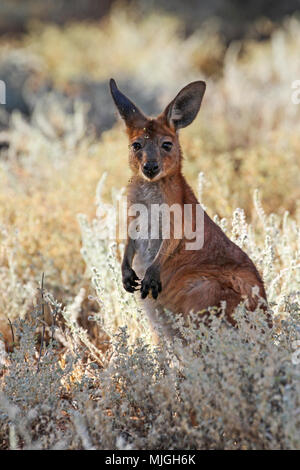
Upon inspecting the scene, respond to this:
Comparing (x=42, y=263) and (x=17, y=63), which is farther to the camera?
(x=17, y=63)

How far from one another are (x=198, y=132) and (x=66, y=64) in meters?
6.47

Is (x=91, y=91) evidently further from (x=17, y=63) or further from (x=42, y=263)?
(x=42, y=263)

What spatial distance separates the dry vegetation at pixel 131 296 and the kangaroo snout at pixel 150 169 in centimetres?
65

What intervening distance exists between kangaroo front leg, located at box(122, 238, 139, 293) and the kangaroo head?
21.2 inches

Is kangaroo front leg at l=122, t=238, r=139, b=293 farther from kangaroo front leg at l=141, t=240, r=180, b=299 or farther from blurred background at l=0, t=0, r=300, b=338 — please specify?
blurred background at l=0, t=0, r=300, b=338

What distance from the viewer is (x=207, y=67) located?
48.7 ft

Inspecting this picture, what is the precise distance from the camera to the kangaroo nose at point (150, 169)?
4.09 meters

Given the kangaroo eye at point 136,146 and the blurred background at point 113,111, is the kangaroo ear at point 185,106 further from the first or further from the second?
the blurred background at point 113,111

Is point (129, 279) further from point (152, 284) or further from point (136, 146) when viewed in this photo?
point (136, 146)

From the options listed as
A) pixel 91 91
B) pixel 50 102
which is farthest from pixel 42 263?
pixel 91 91

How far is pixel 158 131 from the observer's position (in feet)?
14.1

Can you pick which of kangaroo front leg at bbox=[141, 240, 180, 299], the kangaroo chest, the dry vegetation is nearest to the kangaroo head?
the kangaroo chest

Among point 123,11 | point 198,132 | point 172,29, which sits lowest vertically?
point 198,132

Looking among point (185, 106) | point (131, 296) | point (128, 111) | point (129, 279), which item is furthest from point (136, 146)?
point (131, 296)
